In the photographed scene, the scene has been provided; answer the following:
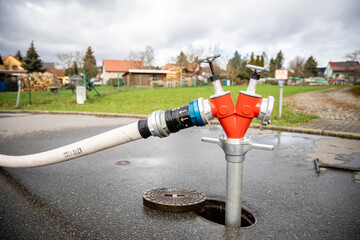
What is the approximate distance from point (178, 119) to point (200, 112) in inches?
7.8

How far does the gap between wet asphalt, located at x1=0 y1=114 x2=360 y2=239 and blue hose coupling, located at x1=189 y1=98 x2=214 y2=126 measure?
95 centimetres

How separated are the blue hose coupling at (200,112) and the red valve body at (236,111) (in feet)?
0.15

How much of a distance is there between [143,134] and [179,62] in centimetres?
4331

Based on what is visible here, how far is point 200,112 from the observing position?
192cm

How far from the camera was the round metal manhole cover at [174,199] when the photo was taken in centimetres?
238

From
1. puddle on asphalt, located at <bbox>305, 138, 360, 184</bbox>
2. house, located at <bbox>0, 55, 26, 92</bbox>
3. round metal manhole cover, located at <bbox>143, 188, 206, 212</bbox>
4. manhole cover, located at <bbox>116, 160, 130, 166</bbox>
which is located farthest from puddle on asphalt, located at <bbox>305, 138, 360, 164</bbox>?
house, located at <bbox>0, 55, 26, 92</bbox>

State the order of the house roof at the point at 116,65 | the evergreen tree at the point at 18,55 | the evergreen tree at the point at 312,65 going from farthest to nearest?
the evergreen tree at the point at 18,55, the evergreen tree at the point at 312,65, the house roof at the point at 116,65

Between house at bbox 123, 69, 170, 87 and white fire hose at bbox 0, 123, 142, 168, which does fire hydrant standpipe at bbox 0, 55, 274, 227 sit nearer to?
white fire hose at bbox 0, 123, 142, 168

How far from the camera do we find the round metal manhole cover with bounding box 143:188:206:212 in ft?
7.81

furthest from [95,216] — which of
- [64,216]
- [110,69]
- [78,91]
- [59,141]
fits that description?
[110,69]

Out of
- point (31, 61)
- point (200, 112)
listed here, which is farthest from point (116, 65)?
point (200, 112)

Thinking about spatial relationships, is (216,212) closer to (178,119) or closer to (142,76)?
(178,119)

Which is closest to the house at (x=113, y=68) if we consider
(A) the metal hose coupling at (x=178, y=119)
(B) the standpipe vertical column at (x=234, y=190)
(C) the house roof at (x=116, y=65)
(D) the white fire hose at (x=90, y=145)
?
(C) the house roof at (x=116, y=65)

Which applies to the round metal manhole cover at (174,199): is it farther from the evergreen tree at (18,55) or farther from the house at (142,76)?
the evergreen tree at (18,55)
